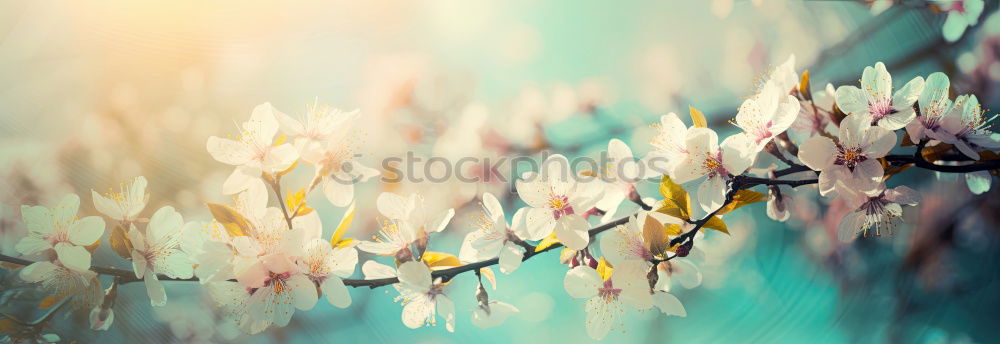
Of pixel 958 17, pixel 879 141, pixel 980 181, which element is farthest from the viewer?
pixel 958 17

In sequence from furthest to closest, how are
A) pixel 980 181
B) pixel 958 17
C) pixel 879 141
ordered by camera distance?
1. pixel 958 17
2. pixel 980 181
3. pixel 879 141

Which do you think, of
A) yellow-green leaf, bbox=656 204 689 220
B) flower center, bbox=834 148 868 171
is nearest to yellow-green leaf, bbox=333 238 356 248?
yellow-green leaf, bbox=656 204 689 220

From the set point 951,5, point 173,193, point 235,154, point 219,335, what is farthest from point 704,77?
point 219,335

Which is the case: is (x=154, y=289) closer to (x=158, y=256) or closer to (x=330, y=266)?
(x=158, y=256)

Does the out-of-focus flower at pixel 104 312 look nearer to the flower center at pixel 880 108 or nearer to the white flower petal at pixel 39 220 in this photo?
the white flower petal at pixel 39 220

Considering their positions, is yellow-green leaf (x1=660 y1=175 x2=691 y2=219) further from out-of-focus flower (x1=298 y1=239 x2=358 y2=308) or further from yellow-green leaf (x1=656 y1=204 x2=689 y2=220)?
out-of-focus flower (x1=298 y1=239 x2=358 y2=308)

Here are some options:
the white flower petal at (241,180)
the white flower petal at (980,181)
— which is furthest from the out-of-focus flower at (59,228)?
the white flower petal at (980,181)

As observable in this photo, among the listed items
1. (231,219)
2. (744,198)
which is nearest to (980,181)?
(744,198)

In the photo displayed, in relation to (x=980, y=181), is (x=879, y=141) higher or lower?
higher
